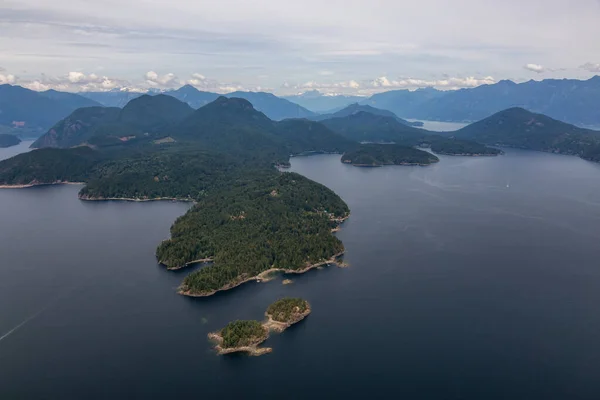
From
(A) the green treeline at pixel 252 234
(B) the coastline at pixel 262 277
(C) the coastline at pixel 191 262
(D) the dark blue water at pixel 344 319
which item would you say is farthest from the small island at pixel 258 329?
(C) the coastline at pixel 191 262

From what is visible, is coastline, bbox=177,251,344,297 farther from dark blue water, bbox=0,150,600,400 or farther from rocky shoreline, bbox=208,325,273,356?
rocky shoreline, bbox=208,325,273,356

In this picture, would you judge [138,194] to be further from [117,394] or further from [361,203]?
[117,394]

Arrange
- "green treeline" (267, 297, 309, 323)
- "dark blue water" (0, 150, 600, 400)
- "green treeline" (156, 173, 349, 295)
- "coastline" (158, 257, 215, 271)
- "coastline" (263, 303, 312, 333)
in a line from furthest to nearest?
"coastline" (158, 257, 215, 271)
"green treeline" (156, 173, 349, 295)
"green treeline" (267, 297, 309, 323)
"coastline" (263, 303, 312, 333)
"dark blue water" (0, 150, 600, 400)

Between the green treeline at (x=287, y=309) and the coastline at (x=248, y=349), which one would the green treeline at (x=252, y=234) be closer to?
the green treeline at (x=287, y=309)

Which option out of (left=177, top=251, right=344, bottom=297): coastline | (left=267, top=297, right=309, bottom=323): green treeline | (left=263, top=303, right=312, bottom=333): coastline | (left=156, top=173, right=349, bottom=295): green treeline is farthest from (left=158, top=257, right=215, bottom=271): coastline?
(left=263, top=303, right=312, bottom=333): coastline

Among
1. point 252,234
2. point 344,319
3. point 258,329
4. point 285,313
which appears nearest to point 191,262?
point 252,234

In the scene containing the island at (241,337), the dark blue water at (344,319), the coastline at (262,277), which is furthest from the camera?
the coastline at (262,277)

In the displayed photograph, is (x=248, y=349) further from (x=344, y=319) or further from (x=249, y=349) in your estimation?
(x=344, y=319)

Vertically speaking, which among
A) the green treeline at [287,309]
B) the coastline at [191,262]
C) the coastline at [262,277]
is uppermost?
the green treeline at [287,309]
